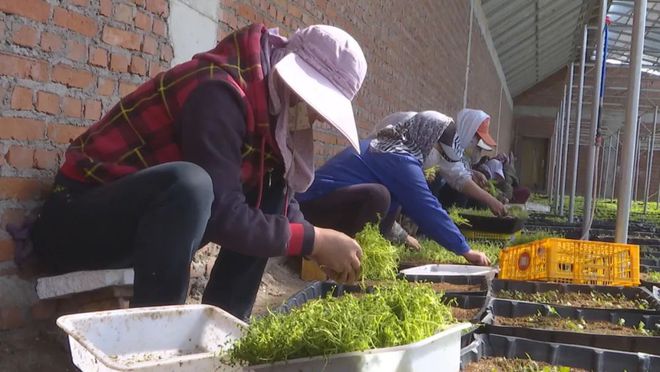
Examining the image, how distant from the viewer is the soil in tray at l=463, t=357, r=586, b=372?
2.28m

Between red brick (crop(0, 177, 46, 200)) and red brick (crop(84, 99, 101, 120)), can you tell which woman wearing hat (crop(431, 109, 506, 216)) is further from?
red brick (crop(0, 177, 46, 200))

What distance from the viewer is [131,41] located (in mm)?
2811

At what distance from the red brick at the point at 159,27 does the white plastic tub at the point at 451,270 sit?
1.76 m

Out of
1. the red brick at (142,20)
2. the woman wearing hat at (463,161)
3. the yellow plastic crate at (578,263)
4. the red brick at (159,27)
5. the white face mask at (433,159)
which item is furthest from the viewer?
the white face mask at (433,159)

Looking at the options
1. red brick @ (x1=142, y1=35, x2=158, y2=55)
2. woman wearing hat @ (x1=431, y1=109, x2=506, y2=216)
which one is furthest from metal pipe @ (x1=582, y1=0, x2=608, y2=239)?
red brick @ (x1=142, y1=35, x2=158, y2=55)

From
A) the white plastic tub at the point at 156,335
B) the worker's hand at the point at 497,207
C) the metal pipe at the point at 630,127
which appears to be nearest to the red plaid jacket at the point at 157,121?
the white plastic tub at the point at 156,335

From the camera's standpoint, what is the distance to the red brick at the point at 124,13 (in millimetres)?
2697

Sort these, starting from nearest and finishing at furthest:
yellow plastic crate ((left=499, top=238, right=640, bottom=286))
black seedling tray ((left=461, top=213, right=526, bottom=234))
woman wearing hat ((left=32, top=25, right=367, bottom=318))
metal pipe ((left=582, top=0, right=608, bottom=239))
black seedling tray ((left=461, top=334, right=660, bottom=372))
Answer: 1. woman wearing hat ((left=32, top=25, right=367, bottom=318))
2. black seedling tray ((left=461, top=334, right=660, bottom=372))
3. yellow plastic crate ((left=499, top=238, right=640, bottom=286))
4. black seedling tray ((left=461, top=213, right=526, bottom=234))
5. metal pipe ((left=582, top=0, right=608, bottom=239))

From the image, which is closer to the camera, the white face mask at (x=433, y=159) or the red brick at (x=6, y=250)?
the red brick at (x=6, y=250)

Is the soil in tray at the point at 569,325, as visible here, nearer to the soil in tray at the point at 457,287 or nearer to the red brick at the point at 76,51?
the soil in tray at the point at 457,287

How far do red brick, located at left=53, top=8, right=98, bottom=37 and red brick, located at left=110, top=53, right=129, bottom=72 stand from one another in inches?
6.5

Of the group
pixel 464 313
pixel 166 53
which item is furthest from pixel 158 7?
pixel 464 313

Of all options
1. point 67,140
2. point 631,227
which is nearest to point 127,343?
point 67,140

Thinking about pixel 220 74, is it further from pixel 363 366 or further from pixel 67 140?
pixel 363 366
